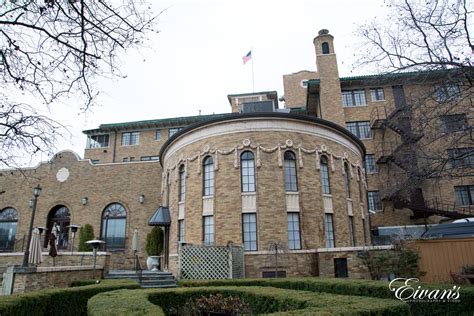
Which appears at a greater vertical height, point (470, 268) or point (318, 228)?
point (318, 228)

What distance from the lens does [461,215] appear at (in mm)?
25656

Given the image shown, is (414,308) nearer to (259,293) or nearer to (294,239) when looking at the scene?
(259,293)

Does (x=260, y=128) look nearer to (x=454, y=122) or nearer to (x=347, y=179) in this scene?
(x=347, y=179)

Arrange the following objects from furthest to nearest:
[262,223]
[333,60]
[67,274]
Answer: [333,60] → [262,223] → [67,274]

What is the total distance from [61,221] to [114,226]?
16.0 ft

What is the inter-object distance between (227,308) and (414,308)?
16.1 ft

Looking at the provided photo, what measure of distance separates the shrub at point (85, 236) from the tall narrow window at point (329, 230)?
54.2 ft

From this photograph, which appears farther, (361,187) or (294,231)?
(361,187)

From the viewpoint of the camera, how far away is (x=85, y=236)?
24.4m

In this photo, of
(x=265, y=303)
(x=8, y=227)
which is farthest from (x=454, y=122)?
(x=8, y=227)

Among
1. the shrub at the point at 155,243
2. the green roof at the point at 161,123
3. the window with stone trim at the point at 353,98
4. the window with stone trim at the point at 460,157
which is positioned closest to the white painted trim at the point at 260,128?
the shrub at the point at 155,243

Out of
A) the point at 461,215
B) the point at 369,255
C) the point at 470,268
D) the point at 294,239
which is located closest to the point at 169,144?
the point at 294,239

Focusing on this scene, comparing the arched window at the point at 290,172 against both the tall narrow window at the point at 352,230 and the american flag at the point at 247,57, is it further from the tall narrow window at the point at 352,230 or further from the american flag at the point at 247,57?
the american flag at the point at 247,57

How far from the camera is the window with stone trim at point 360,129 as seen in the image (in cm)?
3036
